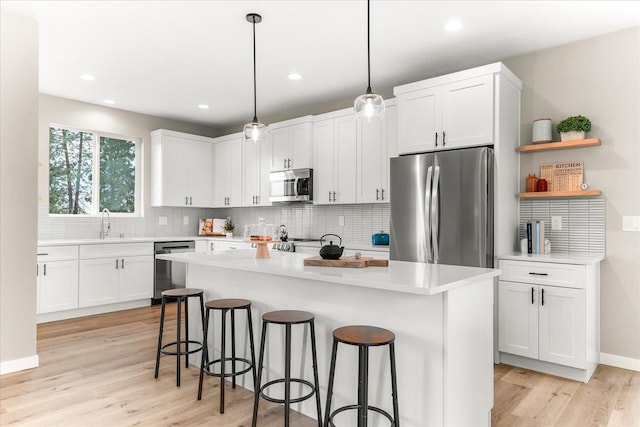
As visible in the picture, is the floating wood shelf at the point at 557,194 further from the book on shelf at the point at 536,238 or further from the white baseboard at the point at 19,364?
the white baseboard at the point at 19,364

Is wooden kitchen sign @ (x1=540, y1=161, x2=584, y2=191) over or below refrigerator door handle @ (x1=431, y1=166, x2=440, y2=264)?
over

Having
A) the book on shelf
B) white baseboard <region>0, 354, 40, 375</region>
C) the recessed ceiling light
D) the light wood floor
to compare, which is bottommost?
the light wood floor

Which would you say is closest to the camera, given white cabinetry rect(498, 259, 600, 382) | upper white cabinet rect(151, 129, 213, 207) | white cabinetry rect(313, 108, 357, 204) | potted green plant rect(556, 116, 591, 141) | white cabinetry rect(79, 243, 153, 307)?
white cabinetry rect(498, 259, 600, 382)

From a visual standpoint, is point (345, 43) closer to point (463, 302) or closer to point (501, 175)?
point (501, 175)

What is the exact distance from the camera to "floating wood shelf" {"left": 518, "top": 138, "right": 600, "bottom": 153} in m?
3.31

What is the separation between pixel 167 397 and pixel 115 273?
295 cm

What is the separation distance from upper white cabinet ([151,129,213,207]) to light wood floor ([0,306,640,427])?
2816mm

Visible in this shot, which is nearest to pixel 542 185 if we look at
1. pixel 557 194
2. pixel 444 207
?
pixel 557 194

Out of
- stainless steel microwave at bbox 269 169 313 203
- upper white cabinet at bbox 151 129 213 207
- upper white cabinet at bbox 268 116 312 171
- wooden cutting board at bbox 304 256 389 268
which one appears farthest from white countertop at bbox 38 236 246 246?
wooden cutting board at bbox 304 256 389 268

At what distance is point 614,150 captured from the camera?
11.0 feet

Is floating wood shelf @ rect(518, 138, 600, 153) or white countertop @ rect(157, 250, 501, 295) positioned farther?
floating wood shelf @ rect(518, 138, 600, 153)

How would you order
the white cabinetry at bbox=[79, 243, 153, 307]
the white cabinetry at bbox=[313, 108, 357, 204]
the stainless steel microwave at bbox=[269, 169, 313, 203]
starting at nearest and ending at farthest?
the white cabinetry at bbox=[313, 108, 357, 204], the white cabinetry at bbox=[79, 243, 153, 307], the stainless steel microwave at bbox=[269, 169, 313, 203]

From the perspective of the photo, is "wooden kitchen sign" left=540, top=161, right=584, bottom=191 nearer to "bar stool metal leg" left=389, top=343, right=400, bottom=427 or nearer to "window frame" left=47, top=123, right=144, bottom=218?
"bar stool metal leg" left=389, top=343, right=400, bottom=427

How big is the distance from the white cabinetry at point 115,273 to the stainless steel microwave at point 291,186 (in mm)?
1813
